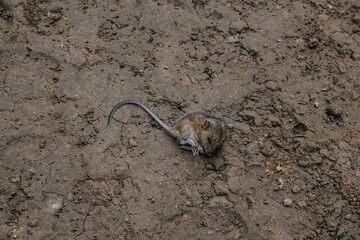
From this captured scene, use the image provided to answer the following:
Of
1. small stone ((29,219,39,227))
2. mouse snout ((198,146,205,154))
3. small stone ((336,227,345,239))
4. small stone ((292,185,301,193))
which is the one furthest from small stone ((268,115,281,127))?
small stone ((29,219,39,227))

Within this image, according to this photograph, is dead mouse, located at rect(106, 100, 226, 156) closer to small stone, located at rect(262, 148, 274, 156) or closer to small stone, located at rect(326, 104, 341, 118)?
small stone, located at rect(262, 148, 274, 156)

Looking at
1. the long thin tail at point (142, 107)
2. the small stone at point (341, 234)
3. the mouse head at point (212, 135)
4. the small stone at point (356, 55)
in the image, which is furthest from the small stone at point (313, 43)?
the small stone at point (341, 234)

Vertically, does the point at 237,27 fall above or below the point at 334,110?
above

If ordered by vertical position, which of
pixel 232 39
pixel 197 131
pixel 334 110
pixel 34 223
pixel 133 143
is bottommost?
pixel 34 223

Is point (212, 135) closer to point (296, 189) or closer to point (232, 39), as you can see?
point (296, 189)

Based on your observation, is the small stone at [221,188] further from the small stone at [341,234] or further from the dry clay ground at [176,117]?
the small stone at [341,234]

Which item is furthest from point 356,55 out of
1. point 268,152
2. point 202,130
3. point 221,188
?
point 221,188
